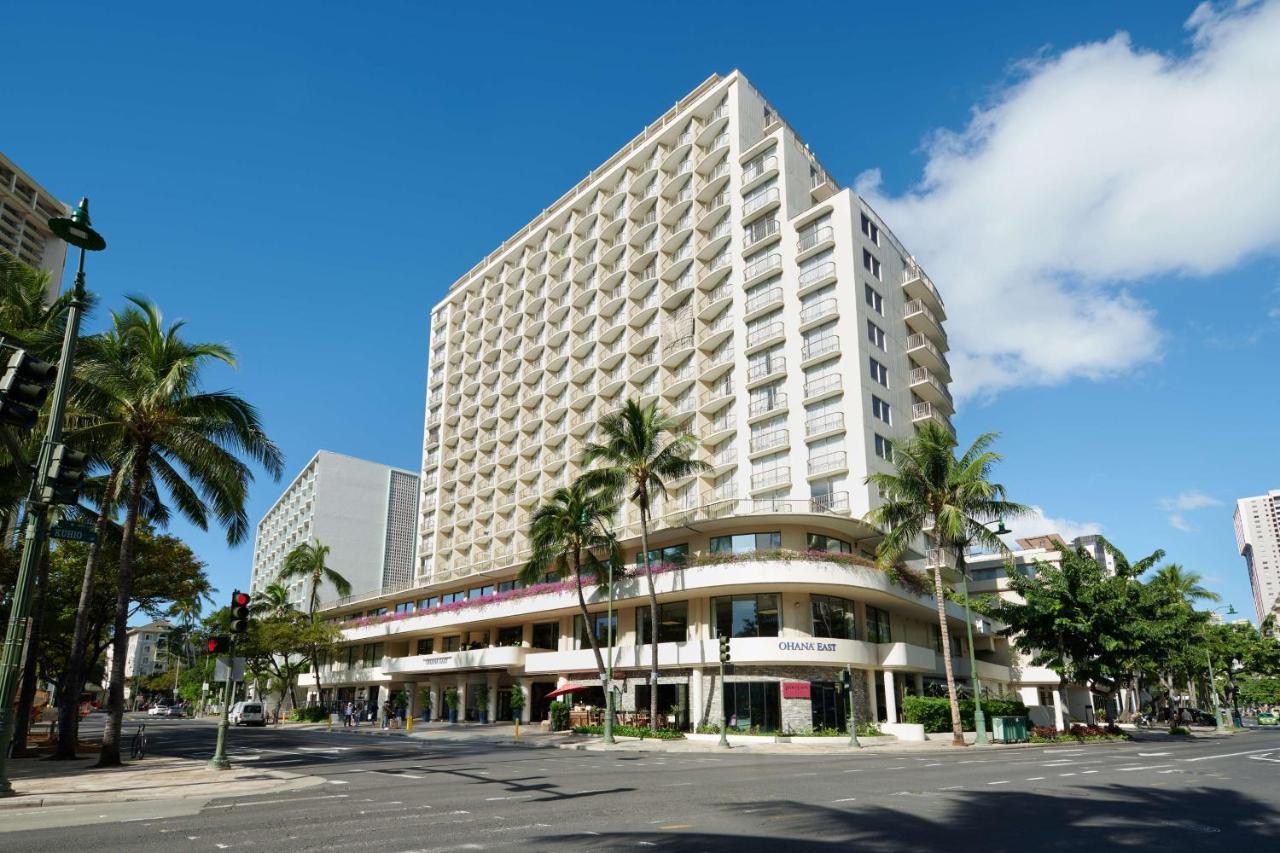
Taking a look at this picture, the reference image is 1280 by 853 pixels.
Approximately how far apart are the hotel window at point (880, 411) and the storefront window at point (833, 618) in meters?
12.0

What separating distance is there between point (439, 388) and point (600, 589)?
4580 cm

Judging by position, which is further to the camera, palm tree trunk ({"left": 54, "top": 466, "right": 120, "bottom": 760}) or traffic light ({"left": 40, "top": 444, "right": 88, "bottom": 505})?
palm tree trunk ({"left": 54, "top": 466, "right": 120, "bottom": 760})

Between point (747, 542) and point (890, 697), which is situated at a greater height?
point (747, 542)

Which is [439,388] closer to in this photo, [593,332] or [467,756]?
[593,332]

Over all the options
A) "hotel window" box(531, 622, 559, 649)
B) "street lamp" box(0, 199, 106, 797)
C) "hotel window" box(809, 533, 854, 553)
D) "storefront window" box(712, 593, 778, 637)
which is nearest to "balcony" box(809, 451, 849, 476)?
"hotel window" box(809, 533, 854, 553)

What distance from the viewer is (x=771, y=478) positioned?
164 feet

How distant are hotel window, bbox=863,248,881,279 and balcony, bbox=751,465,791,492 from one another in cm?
1426

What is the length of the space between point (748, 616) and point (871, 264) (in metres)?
24.8

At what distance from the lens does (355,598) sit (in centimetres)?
8238

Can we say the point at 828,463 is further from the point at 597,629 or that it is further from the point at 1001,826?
the point at 1001,826

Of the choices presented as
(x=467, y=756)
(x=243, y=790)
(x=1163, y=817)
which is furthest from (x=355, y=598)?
(x=1163, y=817)

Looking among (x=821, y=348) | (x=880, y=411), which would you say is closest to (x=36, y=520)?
(x=821, y=348)

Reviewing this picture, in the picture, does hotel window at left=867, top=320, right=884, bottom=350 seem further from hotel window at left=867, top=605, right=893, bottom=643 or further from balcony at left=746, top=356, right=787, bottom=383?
hotel window at left=867, top=605, right=893, bottom=643

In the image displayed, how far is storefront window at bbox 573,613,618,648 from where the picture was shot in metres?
50.0
